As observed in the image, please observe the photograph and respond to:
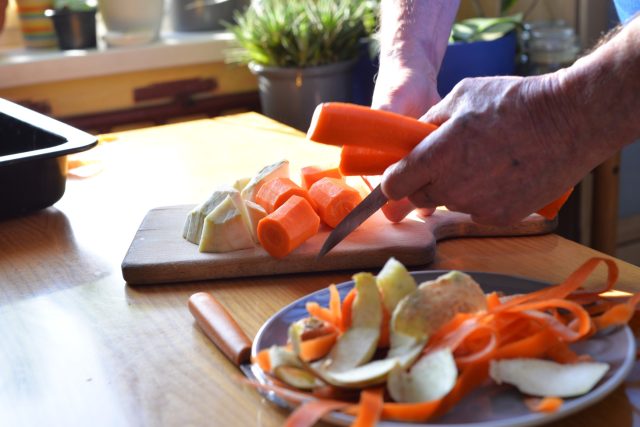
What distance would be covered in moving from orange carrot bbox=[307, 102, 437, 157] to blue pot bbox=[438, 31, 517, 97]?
4.07 feet

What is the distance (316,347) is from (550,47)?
1.74 meters

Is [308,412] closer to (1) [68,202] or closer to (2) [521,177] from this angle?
(2) [521,177]

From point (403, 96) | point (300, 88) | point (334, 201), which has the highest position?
point (403, 96)

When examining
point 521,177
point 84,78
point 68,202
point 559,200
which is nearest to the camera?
point 521,177

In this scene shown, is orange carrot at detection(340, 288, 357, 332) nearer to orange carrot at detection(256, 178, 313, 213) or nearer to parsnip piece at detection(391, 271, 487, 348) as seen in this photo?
parsnip piece at detection(391, 271, 487, 348)

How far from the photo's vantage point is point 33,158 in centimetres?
143

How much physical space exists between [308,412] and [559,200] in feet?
2.00

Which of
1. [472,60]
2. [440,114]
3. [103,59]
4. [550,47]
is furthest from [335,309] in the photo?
[103,59]

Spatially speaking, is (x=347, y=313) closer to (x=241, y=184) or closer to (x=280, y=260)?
(x=280, y=260)

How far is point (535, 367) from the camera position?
827mm

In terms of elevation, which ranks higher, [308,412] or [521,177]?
[521,177]

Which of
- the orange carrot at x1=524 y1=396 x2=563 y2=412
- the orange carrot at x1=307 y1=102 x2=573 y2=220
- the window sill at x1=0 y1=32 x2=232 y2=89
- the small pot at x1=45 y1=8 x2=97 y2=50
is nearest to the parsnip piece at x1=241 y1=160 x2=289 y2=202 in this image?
the orange carrot at x1=307 y1=102 x2=573 y2=220

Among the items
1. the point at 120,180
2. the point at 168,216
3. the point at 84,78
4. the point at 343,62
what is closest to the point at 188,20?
the point at 84,78

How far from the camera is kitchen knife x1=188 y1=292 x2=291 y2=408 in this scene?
96 cm
